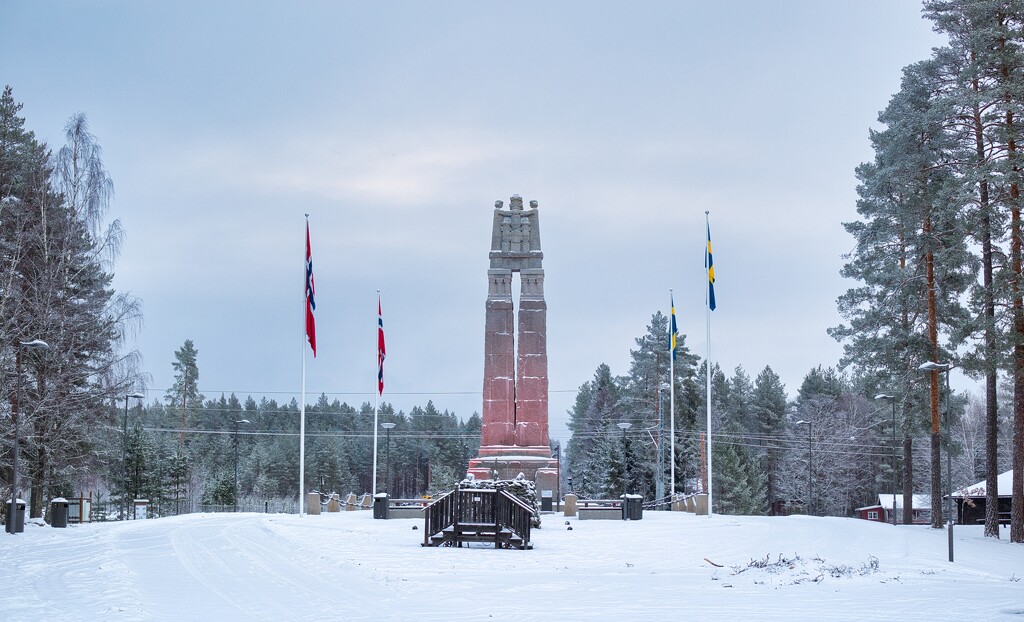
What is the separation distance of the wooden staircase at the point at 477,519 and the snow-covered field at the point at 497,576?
0.50 m

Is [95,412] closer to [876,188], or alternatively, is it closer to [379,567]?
[379,567]

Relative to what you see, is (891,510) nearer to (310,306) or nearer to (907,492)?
(907,492)

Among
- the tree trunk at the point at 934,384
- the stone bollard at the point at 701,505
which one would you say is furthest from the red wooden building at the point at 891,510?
the tree trunk at the point at 934,384

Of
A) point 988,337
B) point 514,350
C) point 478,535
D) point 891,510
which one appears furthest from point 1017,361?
point 891,510

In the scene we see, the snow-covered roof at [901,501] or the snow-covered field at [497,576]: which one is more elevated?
the snow-covered field at [497,576]

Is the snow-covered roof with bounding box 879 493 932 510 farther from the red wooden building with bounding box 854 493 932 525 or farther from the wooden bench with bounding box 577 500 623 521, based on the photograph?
the wooden bench with bounding box 577 500 623 521

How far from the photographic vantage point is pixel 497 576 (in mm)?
17391

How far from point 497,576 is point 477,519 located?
18.6 ft

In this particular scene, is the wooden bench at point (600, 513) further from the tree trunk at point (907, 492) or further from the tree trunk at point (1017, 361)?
the tree trunk at point (1017, 361)

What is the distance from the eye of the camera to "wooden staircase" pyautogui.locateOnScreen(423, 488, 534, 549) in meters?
22.7

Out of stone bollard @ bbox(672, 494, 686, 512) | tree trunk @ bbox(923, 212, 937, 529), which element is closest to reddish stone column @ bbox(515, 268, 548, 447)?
stone bollard @ bbox(672, 494, 686, 512)

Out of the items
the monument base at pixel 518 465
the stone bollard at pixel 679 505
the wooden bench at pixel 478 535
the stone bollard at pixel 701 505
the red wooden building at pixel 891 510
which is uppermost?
the monument base at pixel 518 465

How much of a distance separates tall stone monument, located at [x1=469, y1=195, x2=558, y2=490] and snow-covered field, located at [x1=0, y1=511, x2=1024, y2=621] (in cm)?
1703

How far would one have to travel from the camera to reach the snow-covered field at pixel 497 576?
13.1 metres
